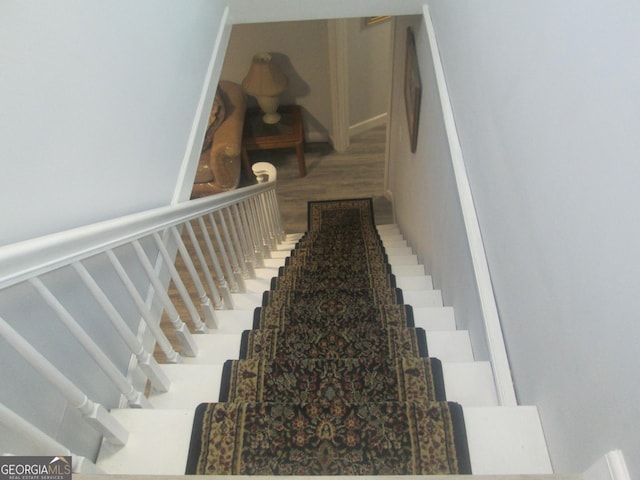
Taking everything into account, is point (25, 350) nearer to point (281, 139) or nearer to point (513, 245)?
point (513, 245)

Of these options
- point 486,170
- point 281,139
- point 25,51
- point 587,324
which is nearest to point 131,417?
point 25,51

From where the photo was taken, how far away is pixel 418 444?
0.96 metres

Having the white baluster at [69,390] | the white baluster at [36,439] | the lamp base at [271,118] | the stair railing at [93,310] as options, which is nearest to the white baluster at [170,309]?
the stair railing at [93,310]

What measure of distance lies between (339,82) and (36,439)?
4197 mm

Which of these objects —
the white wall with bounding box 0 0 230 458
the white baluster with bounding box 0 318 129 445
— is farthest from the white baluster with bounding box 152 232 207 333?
the white baluster with bounding box 0 318 129 445

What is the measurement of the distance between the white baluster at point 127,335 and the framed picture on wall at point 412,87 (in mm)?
2051

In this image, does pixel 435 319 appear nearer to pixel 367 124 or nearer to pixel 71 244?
pixel 71 244

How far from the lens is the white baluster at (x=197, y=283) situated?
4.81 ft

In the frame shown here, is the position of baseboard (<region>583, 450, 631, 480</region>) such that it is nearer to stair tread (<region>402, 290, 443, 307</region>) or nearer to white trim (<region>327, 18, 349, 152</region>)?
stair tread (<region>402, 290, 443, 307</region>)

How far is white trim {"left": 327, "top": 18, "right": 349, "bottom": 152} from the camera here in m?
3.87

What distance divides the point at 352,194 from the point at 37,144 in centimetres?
391

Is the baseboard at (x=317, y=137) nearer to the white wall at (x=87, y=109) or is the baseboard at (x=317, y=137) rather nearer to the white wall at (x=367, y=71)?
the white wall at (x=367, y=71)

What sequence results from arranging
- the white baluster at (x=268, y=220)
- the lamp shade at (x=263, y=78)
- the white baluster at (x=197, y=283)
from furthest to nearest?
the lamp shade at (x=263, y=78) < the white baluster at (x=268, y=220) < the white baluster at (x=197, y=283)

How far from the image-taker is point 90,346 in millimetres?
917
